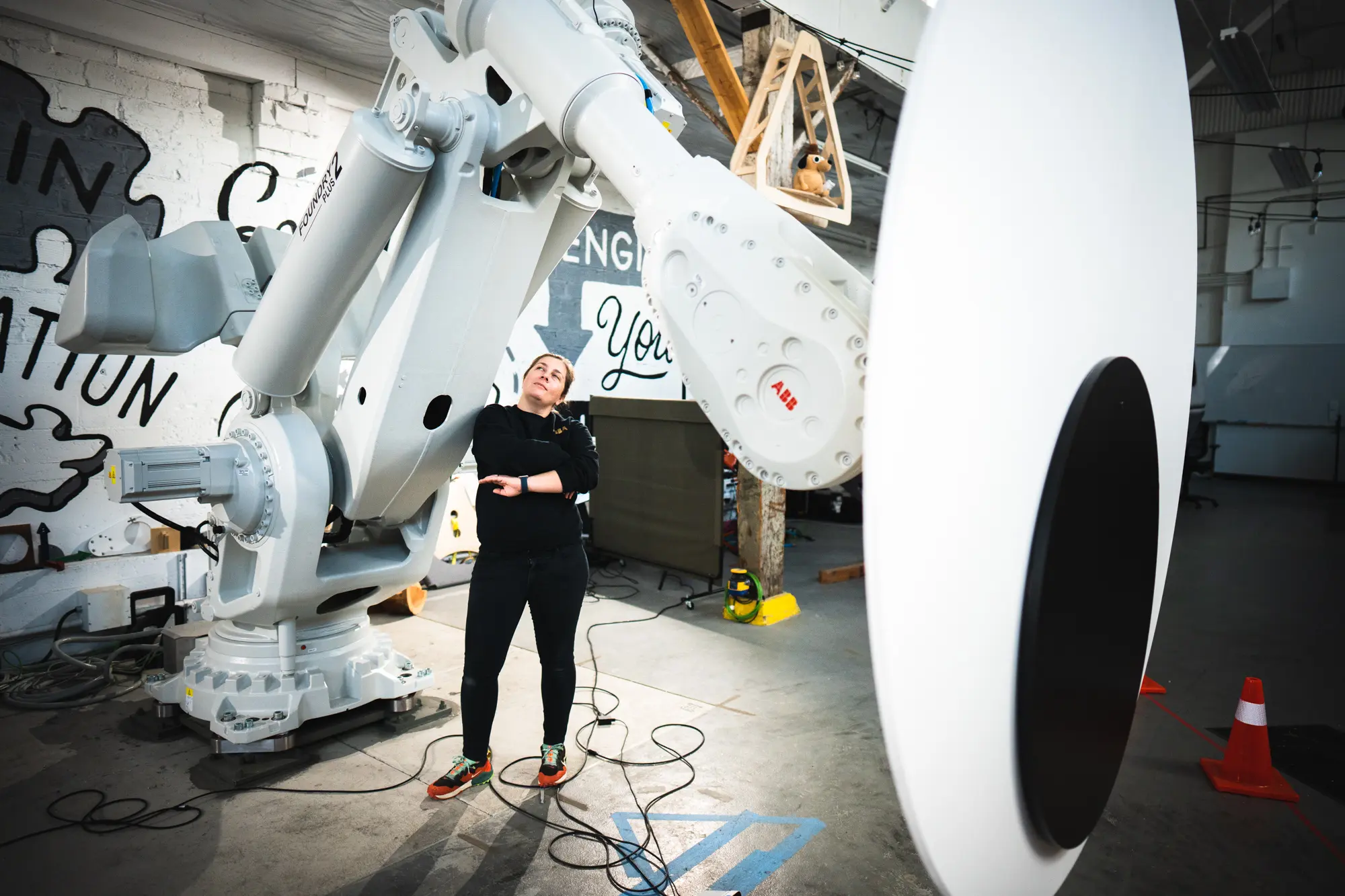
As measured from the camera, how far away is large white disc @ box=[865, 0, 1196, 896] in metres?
0.81

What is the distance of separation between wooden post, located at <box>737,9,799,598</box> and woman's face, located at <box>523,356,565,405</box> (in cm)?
250

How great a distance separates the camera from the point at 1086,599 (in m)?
1.06

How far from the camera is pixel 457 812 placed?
2867mm

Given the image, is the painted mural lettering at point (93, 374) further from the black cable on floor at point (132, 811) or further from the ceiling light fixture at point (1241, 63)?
the ceiling light fixture at point (1241, 63)

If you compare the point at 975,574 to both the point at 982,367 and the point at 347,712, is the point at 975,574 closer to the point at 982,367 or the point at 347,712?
the point at 982,367

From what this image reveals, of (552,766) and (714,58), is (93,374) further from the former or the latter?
(714,58)

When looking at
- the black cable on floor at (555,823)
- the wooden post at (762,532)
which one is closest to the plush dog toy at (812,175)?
the wooden post at (762,532)

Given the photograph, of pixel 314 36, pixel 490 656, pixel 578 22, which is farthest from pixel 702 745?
pixel 314 36

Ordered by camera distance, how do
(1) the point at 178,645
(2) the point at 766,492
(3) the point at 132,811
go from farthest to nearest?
(2) the point at 766,492, (1) the point at 178,645, (3) the point at 132,811

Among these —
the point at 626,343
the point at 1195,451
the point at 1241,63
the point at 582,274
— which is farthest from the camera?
the point at 1195,451

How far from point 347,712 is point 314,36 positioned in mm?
4236

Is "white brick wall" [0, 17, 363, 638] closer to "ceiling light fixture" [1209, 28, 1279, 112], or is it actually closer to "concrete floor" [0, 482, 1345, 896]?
"concrete floor" [0, 482, 1345, 896]

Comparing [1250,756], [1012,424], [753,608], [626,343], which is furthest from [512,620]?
[626,343]

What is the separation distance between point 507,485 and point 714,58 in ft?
11.9
